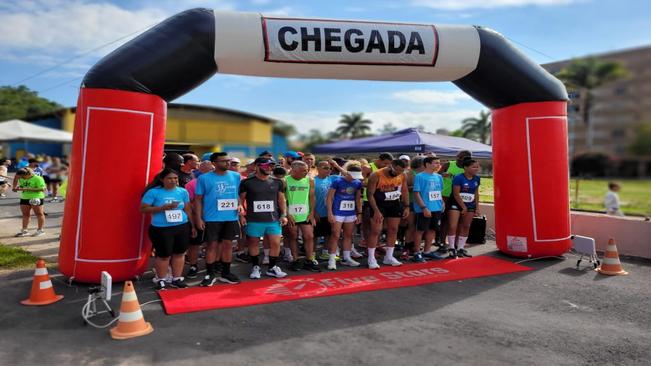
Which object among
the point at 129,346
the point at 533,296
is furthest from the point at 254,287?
the point at 533,296

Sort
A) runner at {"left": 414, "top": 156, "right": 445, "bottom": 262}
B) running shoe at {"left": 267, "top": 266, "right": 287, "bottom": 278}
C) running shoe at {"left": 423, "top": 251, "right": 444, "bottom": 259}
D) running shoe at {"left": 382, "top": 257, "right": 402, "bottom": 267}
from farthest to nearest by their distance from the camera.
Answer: running shoe at {"left": 423, "top": 251, "right": 444, "bottom": 259}, runner at {"left": 414, "top": 156, "right": 445, "bottom": 262}, running shoe at {"left": 382, "top": 257, "right": 402, "bottom": 267}, running shoe at {"left": 267, "top": 266, "right": 287, "bottom": 278}

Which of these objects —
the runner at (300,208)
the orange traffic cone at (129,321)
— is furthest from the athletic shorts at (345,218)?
the orange traffic cone at (129,321)

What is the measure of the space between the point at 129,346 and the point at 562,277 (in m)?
5.57

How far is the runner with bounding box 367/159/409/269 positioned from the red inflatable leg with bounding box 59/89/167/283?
10.4ft

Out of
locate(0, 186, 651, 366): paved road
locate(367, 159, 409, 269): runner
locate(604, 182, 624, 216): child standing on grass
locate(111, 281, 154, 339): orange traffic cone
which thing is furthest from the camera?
locate(367, 159, 409, 269): runner

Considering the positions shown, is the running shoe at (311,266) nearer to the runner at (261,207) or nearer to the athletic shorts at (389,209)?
the runner at (261,207)

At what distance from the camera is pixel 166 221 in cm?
542

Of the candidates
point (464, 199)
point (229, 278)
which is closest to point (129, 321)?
point (229, 278)

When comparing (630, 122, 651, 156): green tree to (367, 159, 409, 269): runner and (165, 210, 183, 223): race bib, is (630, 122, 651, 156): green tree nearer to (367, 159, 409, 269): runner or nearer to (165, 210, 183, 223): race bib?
(165, 210, 183, 223): race bib

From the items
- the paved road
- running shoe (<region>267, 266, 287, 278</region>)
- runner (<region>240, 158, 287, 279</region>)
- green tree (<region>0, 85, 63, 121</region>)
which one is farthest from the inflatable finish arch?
green tree (<region>0, 85, 63, 121</region>)

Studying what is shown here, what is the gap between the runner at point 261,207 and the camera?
6031 mm

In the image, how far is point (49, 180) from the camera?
53.5ft

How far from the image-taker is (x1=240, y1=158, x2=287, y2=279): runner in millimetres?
6031

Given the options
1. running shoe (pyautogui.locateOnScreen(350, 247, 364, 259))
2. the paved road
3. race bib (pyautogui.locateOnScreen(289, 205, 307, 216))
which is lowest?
the paved road
